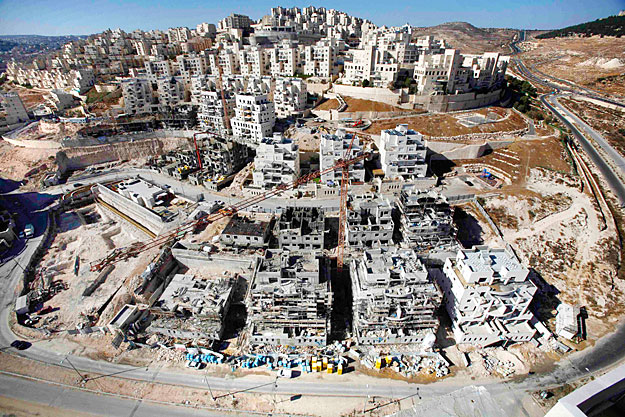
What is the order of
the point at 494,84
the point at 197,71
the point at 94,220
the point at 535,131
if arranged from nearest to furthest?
the point at 94,220, the point at 535,131, the point at 494,84, the point at 197,71

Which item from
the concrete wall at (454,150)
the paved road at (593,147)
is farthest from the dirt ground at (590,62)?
the concrete wall at (454,150)

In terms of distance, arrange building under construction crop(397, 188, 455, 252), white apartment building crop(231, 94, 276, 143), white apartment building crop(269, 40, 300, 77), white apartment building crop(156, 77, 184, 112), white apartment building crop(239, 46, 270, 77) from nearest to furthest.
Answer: building under construction crop(397, 188, 455, 252) → white apartment building crop(231, 94, 276, 143) → white apartment building crop(156, 77, 184, 112) → white apartment building crop(269, 40, 300, 77) → white apartment building crop(239, 46, 270, 77)

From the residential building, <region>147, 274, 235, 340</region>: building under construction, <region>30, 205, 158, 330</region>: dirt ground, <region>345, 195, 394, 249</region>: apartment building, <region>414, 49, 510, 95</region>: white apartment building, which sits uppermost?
<region>414, 49, 510, 95</region>: white apartment building

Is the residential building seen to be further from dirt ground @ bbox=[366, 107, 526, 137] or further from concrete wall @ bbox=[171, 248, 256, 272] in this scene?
dirt ground @ bbox=[366, 107, 526, 137]

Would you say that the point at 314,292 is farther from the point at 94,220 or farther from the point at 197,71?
the point at 197,71

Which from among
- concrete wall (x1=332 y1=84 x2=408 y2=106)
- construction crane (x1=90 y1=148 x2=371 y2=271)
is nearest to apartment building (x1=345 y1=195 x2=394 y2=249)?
construction crane (x1=90 y1=148 x2=371 y2=271)

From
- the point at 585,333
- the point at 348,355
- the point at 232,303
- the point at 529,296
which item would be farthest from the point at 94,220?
the point at 585,333

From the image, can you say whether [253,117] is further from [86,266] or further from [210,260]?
[86,266]
